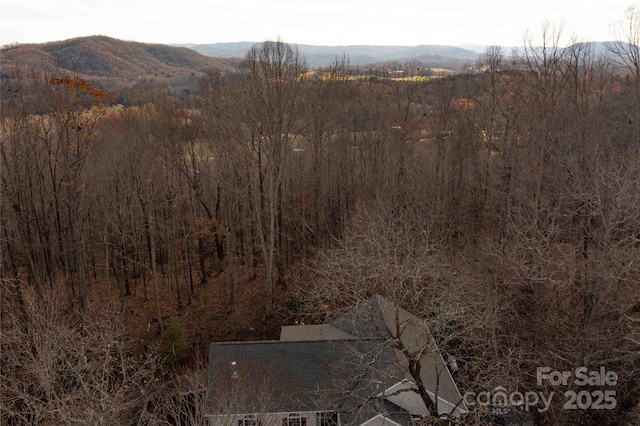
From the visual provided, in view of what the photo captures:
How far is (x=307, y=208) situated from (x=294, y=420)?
14.3 meters

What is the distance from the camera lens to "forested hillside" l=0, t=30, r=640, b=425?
13578 millimetres

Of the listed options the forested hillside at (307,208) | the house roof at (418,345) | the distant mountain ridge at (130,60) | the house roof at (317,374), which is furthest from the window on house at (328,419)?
the distant mountain ridge at (130,60)

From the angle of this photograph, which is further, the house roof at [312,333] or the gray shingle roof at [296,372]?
the house roof at [312,333]

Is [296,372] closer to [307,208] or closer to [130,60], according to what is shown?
[307,208]

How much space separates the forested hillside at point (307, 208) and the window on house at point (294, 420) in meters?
3.34

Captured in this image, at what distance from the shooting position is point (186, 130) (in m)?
22.1

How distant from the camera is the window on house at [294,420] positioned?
13.0 meters

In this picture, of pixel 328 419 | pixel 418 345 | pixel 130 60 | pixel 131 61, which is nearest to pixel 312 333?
pixel 328 419

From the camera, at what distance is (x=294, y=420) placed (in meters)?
13.3

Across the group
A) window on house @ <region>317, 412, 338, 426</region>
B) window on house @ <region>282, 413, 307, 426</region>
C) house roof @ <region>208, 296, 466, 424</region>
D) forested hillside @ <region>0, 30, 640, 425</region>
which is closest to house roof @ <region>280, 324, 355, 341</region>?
forested hillside @ <region>0, 30, 640, 425</region>

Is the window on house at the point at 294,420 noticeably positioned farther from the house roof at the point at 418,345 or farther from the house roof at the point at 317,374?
the house roof at the point at 418,345

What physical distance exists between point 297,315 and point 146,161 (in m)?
9.74

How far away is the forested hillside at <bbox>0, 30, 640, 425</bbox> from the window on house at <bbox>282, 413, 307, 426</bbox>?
10.9ft

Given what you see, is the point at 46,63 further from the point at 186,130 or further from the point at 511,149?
the point at 511,149
